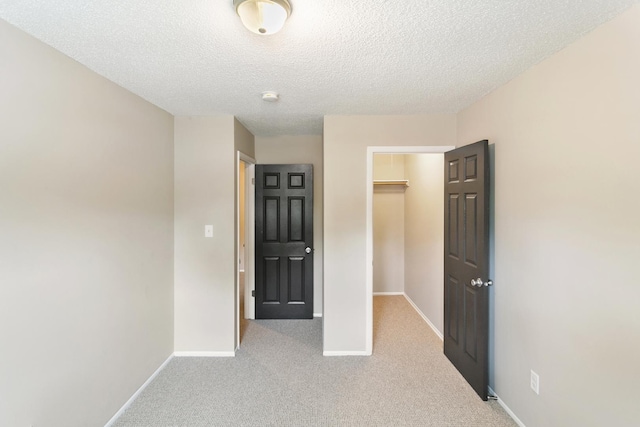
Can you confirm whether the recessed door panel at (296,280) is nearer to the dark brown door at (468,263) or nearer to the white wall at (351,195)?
the white wall at (351,195)

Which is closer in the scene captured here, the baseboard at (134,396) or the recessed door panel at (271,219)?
the baseboard at (134,396)

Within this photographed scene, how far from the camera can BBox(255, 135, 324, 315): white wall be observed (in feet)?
12.7

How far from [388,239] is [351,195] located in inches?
87.4

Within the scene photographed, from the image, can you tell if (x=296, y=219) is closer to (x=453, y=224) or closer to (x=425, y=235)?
(x=425, y=235)

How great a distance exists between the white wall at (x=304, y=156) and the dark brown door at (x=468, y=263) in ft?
5.36

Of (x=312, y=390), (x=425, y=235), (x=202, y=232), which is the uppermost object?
(x=202, y=232)

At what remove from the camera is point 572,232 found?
158cm

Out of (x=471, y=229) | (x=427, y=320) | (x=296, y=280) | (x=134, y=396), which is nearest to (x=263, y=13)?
(x=471, y=229)

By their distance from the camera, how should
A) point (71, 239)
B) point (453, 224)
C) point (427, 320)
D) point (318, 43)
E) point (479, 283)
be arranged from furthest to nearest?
point (427, 320), point (453, 224), point (479, 283), point (71, 239), point (318, 43)

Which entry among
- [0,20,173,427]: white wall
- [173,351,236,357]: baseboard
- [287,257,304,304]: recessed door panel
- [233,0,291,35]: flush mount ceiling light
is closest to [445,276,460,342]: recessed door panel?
[287,257,304,304]: recessed door panel

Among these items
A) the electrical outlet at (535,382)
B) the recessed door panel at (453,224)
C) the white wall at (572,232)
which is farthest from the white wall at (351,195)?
the electrical outlet at (535,382)

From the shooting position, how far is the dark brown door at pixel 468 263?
7.23ft

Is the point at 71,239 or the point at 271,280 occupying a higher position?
the point at 71,239

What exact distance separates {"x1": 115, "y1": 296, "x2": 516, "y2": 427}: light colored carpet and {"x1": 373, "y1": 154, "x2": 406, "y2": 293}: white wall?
161 centimetres
